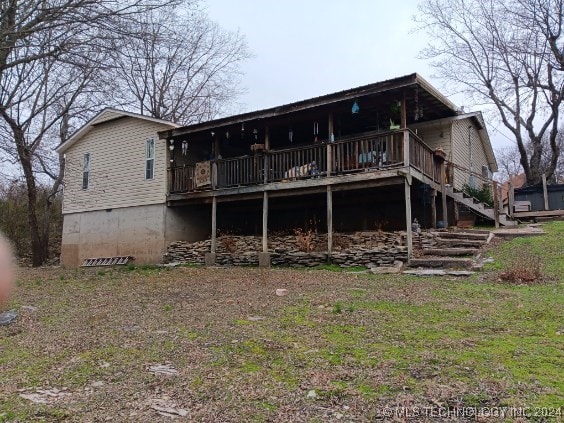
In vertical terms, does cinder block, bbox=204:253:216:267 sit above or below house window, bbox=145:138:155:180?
below

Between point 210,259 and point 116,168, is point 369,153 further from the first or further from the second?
point 116,168

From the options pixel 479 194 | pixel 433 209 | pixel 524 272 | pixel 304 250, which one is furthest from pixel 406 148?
pixel 479 194

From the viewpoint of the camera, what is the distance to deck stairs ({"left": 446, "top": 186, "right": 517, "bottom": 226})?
1468cm

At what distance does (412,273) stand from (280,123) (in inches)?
254

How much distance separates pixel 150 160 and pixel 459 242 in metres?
11.2

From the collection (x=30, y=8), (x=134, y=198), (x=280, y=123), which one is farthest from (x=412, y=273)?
(x=134, y=198)

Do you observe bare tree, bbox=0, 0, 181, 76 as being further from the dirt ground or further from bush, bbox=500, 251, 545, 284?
bush, bbox=500, 251, 545, 284

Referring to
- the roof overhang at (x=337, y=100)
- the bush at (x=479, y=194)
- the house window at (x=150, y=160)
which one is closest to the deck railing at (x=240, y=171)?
the roof overhang at (x=337, y=100)

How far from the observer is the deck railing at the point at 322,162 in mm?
11852

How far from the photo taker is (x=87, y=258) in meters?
18.7

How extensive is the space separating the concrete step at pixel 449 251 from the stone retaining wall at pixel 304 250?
0.63 m

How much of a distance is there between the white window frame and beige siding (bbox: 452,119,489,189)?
47.1 feet

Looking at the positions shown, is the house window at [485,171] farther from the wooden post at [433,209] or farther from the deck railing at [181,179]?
the deck railing at [181,179]

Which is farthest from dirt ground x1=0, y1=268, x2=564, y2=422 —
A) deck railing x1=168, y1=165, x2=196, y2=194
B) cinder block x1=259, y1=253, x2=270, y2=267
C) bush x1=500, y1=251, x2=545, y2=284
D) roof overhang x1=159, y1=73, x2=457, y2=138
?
deck railing x1=168, y1=165, x2=196, y2=194
